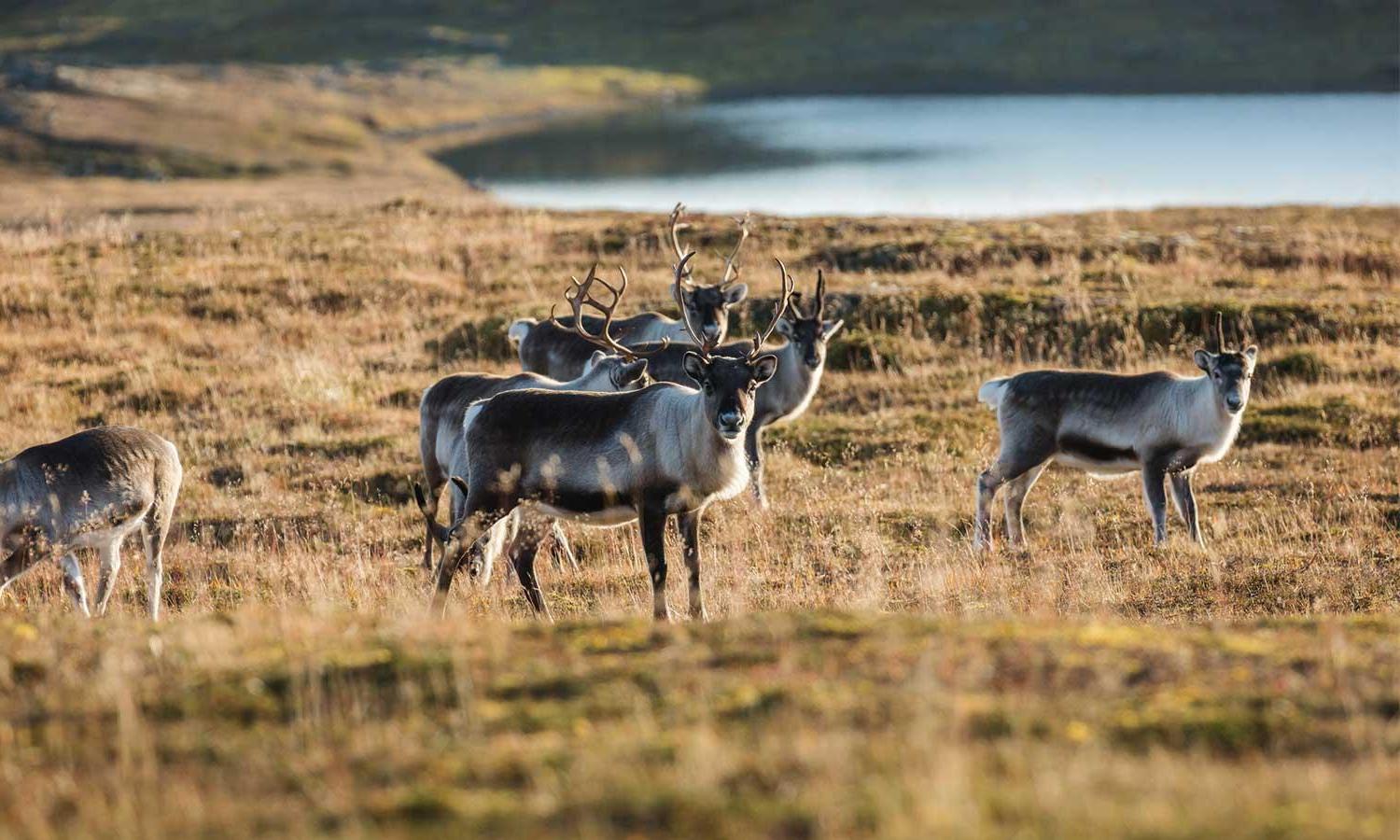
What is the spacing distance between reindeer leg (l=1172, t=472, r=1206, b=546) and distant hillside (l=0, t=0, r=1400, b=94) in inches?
4254

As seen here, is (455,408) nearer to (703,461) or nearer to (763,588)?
(763,588)

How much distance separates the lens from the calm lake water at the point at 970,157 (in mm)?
54812

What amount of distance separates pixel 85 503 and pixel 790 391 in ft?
25.7

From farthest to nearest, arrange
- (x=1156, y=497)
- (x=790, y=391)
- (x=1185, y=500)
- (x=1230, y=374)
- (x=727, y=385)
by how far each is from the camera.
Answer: (x=790, y=391)
(x=1185, y=500)
(x=1156, y=497)
(x=1230, y=374)
(x=727, y=385)

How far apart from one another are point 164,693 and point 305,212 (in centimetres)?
3119

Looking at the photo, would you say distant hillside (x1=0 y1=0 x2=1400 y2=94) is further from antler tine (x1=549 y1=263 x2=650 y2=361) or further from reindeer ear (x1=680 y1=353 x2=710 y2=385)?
reindeer ear (x1=680 y1=353 x2=710 y2=385)

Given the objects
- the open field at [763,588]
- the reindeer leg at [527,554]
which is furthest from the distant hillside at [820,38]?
the reindeer leg at [527,554]

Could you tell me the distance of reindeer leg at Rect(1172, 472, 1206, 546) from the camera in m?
13.2

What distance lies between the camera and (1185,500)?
13.4 m

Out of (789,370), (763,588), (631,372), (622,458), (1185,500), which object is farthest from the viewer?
(789,370)

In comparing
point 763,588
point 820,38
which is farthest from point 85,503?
point 820,38

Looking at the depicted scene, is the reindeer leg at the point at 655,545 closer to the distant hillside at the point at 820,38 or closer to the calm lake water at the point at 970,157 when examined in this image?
the calm lake water at the point at 970,157

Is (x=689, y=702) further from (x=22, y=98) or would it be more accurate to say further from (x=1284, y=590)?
(x=22, y=98)

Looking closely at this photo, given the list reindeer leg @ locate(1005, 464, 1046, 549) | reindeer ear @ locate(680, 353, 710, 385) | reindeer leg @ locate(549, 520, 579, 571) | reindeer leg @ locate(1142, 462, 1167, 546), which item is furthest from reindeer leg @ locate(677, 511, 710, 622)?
reindeer leg @ locate(1142, 462, 1167, 546)
